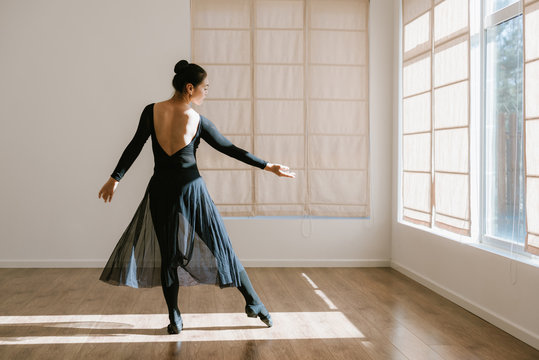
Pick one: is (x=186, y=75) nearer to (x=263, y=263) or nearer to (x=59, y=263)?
(x=263, y=263)

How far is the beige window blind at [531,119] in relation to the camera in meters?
2.65

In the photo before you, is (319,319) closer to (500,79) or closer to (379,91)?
(500,79)

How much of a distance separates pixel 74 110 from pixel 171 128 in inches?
89.7

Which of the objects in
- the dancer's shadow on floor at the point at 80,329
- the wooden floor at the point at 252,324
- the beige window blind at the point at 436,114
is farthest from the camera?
the beige window blind at the point at 436,114

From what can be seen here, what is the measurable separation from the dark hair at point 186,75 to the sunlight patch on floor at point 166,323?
1336 mm

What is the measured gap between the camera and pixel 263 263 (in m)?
4.70

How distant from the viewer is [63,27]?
4.60 m

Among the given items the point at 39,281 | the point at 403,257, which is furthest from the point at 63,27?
the point at 403,257

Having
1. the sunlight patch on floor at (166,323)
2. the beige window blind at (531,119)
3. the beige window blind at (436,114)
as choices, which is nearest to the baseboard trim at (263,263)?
the beige window blind at (436,114)

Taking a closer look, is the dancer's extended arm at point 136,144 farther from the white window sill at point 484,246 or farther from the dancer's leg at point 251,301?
the white window sill at point 484,246

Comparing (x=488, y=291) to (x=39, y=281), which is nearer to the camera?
(x=488, y=291)

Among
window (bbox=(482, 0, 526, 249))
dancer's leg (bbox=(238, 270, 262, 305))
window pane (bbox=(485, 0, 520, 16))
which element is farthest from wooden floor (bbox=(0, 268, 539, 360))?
window pane (bbox=(485, 0, 520, 16))

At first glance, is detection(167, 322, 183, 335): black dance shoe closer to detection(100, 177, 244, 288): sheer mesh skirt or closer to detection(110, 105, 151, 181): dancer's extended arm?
detection(100, 177, 244, 288): sheer mesh skirt

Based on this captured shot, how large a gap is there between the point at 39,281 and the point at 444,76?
136 inches
